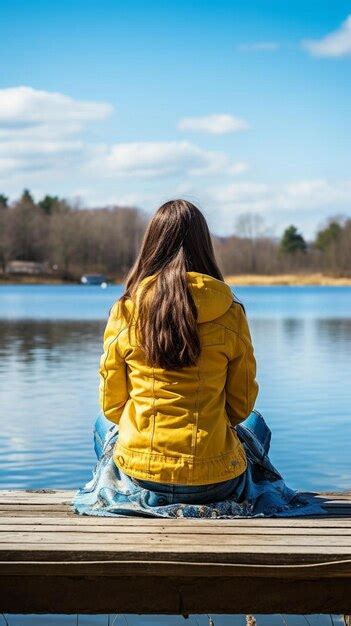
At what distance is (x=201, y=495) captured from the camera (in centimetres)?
399

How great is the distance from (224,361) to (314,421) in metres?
9.04

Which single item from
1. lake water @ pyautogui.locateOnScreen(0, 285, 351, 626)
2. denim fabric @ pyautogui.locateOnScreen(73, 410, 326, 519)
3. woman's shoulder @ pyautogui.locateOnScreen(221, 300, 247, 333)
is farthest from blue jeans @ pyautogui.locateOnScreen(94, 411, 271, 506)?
lake water @ pyautogui.locateOnScreen(0, 285, 351, 626)

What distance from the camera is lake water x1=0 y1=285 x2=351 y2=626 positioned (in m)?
9.73

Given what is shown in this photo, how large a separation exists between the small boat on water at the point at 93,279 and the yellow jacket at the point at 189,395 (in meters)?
93.7

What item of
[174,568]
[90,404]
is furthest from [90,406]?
[174,568]

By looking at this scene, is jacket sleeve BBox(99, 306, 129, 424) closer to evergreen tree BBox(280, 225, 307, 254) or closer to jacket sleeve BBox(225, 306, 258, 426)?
jacket sleeve BBox(225, 306, 258, 426)

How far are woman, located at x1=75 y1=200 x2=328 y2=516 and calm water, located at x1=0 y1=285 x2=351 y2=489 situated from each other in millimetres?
5169

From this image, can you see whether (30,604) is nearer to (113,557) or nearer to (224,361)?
(113,557)

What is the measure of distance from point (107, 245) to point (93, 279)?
5.26 meters

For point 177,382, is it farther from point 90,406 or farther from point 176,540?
point 90,406

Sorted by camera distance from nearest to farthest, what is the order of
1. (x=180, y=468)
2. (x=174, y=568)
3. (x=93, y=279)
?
(x=174, y=568)
(x=180, y=468)
(x=93, y=279)

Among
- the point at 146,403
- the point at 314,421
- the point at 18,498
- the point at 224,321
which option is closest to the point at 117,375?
the point at 146,403

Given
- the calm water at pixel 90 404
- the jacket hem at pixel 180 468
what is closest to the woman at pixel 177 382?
the jacket hem at pixel 180 468

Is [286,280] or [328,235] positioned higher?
[328,235]
